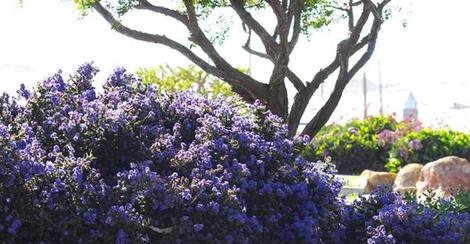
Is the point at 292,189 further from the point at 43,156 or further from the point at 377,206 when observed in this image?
the point at 43,156

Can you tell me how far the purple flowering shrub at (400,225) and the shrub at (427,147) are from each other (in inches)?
488

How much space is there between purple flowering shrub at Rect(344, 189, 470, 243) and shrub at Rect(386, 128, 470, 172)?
40.7ft

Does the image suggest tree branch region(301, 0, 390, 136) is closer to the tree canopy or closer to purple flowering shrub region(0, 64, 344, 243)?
the tree canopy

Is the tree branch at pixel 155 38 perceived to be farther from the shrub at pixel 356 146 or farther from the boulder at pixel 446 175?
the shrub at pixel 356 146

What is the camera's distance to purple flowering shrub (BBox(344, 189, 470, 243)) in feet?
20.1

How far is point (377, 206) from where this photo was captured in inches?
261

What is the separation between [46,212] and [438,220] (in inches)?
131

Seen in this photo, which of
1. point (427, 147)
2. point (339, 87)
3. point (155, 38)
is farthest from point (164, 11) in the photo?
point (427, 147)

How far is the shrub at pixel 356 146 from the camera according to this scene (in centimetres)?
2058

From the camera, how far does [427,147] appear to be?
18906 mm

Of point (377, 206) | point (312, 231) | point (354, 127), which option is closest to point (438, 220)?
point (377, 206)

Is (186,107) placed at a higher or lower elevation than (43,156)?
higher

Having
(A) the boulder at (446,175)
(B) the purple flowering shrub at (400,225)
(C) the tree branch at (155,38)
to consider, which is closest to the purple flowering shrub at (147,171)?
(B) the purple flowering shrub at (400,225)

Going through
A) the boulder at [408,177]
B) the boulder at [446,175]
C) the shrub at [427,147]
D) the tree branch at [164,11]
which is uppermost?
the shrub at [427,147]
